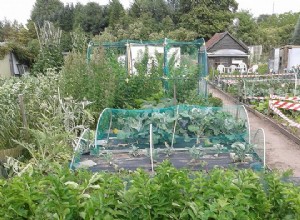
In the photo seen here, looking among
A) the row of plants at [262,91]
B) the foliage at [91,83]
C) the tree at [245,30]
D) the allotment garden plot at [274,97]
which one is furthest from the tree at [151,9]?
the foliage at [91,83]

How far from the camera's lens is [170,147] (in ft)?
17.3

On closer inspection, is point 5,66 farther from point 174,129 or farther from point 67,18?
point 67,18

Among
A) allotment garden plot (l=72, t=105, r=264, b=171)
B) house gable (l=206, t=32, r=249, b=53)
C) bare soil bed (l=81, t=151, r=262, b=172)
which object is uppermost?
house gable (l=206, t=32, r=249, b=53)

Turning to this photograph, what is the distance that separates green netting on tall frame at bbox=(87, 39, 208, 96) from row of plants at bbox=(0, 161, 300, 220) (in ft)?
20.6

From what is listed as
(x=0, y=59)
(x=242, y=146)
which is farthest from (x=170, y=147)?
(x=0, y=59)

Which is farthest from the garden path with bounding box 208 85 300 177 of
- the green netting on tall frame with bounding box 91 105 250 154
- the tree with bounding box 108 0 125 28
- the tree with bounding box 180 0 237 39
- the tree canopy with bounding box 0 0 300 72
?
the tree with bounding box 108 0 125 28

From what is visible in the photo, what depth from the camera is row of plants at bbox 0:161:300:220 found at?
182cm

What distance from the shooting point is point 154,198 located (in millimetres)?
1914

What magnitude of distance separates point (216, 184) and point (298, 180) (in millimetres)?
948

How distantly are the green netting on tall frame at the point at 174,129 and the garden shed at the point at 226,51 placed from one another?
22.9m

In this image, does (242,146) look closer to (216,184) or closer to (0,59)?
(216,184)

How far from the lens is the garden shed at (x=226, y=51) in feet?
90.9

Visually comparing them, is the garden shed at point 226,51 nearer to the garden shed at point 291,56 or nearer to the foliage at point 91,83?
the garden shed at point 291,56

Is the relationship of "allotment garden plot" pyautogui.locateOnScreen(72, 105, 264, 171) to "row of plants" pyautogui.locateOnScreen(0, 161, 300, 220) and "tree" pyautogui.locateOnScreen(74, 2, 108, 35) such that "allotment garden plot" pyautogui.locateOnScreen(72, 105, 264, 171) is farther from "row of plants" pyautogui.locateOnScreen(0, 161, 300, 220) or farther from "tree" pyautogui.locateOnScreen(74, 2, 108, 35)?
"tree" pyautogui.locateOnScreen(74, 2, 108, 35)
